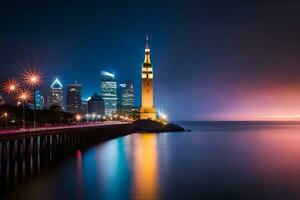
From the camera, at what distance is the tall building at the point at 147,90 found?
140375 mm

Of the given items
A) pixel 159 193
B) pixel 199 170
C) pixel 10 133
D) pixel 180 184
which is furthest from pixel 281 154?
pixel 10 133

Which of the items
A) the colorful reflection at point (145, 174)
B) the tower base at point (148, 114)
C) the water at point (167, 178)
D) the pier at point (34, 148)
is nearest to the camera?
the water at point (167, 178)

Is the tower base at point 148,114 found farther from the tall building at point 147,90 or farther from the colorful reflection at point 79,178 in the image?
the colorful reflection at point 79,178

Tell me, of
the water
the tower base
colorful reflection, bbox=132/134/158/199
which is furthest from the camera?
the tower base

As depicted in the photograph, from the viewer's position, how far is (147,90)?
489 feet

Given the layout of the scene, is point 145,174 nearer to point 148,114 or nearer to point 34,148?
point 34,148

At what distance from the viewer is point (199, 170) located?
45.2 meters

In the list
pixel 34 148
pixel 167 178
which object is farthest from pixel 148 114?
pixel 167 178

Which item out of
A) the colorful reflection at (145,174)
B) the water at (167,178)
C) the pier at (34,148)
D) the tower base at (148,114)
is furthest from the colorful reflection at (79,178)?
the tower base at (148,114)

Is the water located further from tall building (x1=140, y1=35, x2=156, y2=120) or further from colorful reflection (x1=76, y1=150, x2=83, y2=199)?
tall building (x1=140, y1=35, x2=156, y2=120)

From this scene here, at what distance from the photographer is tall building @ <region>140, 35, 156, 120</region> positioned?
140375mm

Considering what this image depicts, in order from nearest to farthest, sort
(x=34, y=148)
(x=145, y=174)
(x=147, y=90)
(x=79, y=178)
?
(x=79, y=178), (x=145, y=174), (x=34, y=148), (x=147, y=90)

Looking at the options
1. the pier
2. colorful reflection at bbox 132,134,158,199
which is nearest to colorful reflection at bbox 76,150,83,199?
the pier

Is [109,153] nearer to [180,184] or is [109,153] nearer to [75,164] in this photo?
[75,164]
